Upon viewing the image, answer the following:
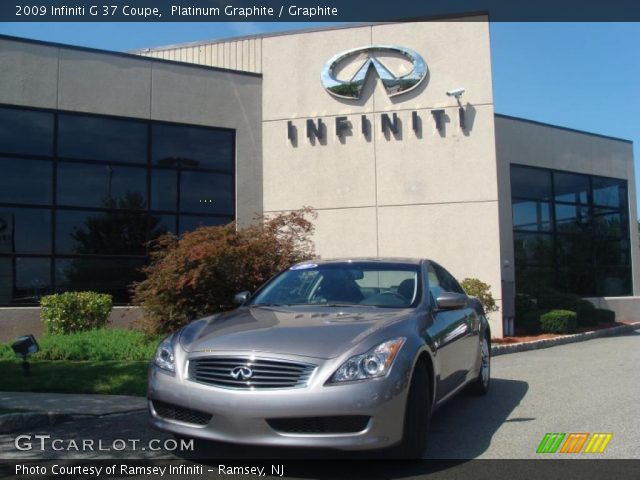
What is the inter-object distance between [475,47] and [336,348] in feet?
39.7

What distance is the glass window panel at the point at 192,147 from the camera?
47.1 feet

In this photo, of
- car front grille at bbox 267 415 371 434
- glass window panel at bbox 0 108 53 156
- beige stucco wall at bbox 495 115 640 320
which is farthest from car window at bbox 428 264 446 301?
beige stucco wall at bbox 495 115 640 320

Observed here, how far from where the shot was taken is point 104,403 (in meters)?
6.59

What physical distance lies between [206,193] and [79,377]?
7.49m

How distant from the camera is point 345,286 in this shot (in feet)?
19.2

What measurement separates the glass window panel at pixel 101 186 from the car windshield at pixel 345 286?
865 centimetres

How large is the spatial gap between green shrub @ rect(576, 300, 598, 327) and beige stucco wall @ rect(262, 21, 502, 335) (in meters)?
4.02

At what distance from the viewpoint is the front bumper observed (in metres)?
3.97

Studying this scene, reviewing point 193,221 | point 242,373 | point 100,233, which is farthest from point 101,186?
point 242,373

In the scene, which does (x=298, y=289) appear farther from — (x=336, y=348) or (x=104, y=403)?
(x=104, y=403)

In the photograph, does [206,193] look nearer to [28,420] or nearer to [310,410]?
[28,420]

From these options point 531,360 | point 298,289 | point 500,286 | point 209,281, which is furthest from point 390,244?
point 298,289

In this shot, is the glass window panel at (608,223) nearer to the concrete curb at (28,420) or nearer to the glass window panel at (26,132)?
the glass window panel at (26,132)

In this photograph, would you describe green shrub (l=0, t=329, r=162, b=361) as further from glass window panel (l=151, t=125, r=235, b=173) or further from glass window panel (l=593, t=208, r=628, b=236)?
glass window panel (l=593, t=208, r=628, b=236)
